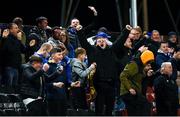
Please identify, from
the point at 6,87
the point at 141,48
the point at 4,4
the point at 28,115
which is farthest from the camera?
the point at 4,4

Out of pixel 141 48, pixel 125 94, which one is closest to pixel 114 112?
pixel 125 94

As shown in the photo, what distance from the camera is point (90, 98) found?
12.9 metres

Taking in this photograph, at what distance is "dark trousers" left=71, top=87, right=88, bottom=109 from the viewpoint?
12867 mm

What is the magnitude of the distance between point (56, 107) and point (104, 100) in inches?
43.8

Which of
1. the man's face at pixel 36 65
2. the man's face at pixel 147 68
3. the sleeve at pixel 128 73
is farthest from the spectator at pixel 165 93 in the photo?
the man's face at pixel 36 65

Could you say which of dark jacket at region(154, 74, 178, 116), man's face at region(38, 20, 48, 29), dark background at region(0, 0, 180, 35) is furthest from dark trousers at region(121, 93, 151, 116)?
dark background at region(0, 0, 180, 35)

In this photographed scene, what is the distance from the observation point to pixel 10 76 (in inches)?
510

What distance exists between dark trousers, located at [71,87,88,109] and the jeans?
4.14 ft

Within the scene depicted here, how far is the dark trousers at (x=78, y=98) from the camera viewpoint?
12.9 m

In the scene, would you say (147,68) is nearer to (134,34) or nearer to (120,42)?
(134,34)

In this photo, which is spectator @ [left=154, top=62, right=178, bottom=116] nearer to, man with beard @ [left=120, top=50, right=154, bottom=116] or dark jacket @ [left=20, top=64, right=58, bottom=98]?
man with beard @ [left=120, top=50, right=154, bottom=116]

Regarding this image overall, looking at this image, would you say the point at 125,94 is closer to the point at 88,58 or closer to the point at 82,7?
the point at 88,58

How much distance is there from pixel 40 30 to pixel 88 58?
72.7 inches

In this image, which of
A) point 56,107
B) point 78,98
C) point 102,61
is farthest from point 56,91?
point 102,61
